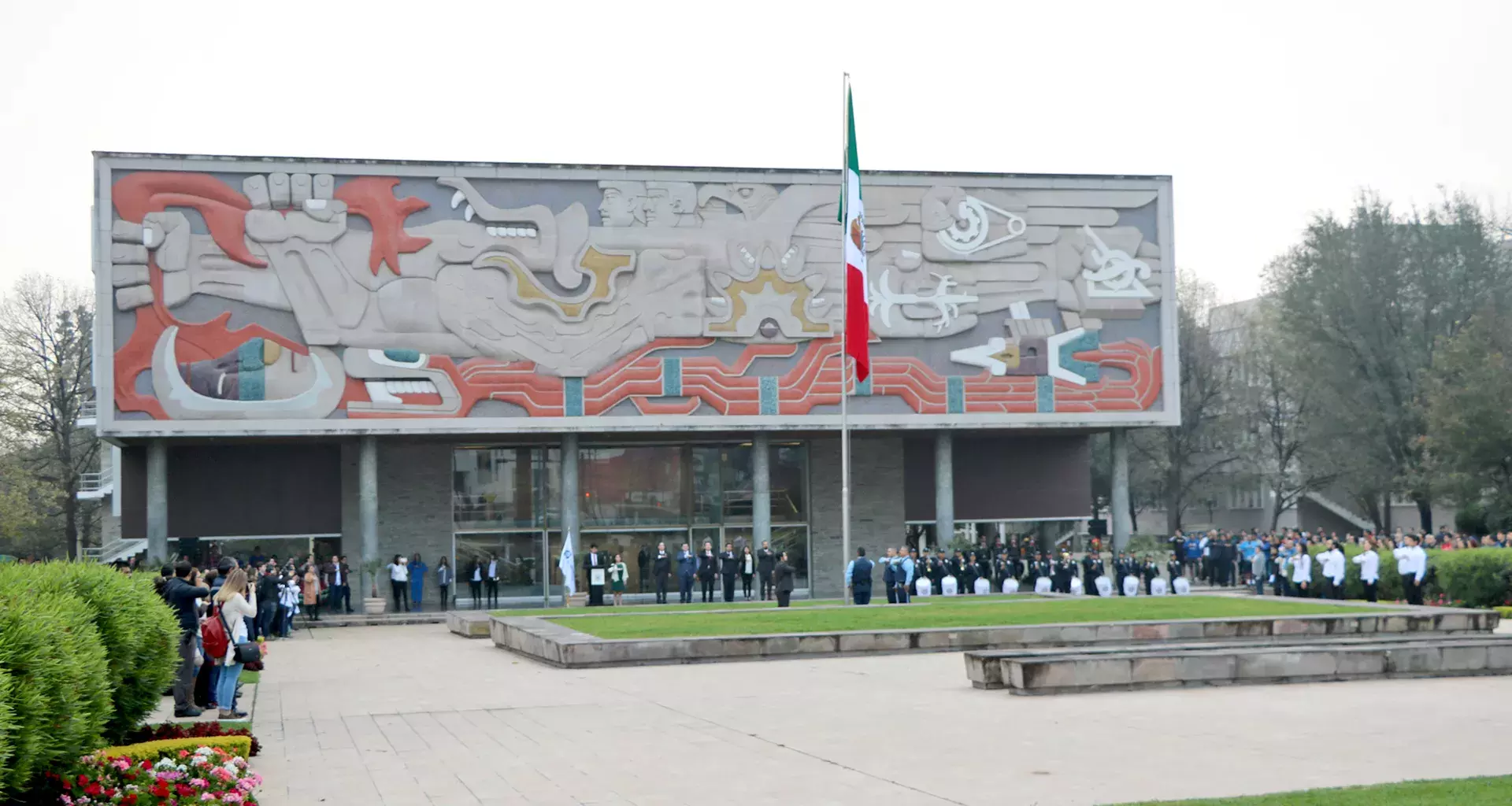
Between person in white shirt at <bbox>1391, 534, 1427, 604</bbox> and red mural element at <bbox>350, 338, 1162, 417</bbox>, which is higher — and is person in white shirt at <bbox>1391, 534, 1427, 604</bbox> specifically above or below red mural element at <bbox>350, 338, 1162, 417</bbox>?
below

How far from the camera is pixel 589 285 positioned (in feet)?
139

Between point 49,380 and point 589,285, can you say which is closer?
point 589,285

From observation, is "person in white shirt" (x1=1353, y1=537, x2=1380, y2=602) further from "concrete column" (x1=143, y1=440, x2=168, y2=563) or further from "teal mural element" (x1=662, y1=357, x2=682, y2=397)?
"concrete column" (x1=143, y1=440, x2=168, y2=563)

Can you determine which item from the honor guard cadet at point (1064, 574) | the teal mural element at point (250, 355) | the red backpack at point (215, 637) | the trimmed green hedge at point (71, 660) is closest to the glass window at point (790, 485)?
the honor guard cadet at point (1064, 574)

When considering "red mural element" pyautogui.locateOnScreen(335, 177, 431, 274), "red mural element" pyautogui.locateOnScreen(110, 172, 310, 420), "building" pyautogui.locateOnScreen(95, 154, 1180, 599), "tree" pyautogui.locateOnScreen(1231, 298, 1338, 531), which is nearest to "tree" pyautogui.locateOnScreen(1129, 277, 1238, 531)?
"tree" pyautogui.locateOnScreen(1231, 298, 1338, 531)

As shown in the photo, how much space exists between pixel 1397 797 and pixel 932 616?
1611cm

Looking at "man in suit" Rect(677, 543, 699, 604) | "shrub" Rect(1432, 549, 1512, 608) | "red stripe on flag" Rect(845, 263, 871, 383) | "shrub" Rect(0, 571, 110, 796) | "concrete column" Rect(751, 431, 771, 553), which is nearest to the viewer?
"shrub" Rect(0, 571, 110, 796)

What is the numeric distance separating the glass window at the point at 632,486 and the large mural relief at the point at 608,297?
151 inches

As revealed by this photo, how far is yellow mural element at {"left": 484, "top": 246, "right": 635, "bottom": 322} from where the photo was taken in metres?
41.7

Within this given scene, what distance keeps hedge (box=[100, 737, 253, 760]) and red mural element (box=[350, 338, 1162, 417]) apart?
1155 inches

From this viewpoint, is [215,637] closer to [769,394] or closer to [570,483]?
[570,483]

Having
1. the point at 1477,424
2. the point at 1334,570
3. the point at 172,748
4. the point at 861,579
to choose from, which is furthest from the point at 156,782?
the point at 1477,424

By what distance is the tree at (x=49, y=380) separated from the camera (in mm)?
52031

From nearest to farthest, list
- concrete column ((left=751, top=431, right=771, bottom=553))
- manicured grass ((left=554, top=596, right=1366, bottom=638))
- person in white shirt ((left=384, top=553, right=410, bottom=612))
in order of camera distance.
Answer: manicured grass ((left=554, top=596, right=1366, bottom=638)) < person in white shirt ((left=384, top=553, right=410, bottom=612)) < concrete column ((left=751, top=431, right=771, bottom=553))
